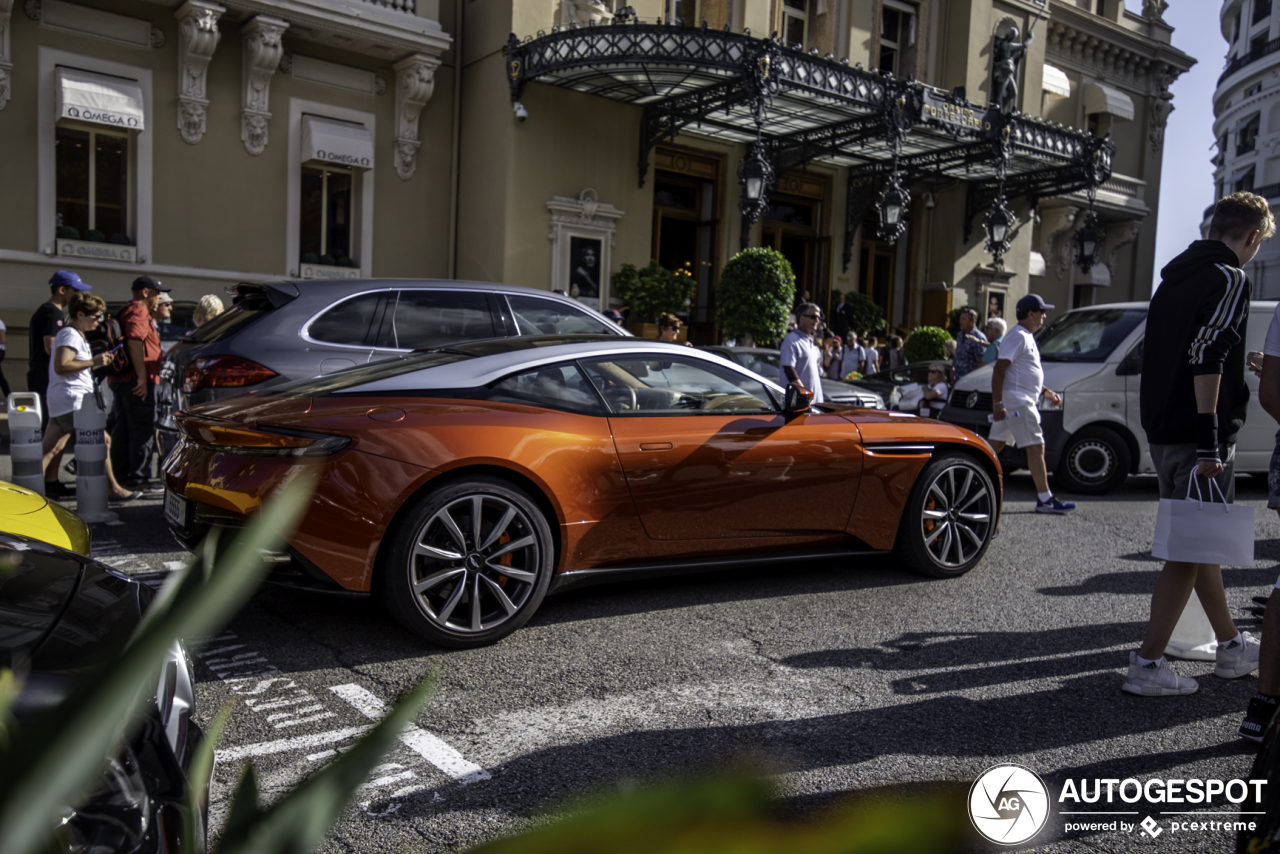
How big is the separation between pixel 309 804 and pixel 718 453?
14.9 ft

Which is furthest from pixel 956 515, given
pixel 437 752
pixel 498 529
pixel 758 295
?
pixel 758 295

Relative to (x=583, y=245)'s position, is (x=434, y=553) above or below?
below

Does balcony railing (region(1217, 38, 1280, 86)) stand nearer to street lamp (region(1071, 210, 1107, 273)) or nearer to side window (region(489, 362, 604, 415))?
street lamp (region(1071, 210, 1107, 273))

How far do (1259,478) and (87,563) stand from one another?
12.2 meters

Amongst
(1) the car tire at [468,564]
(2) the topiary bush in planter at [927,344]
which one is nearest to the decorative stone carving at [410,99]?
(2) the topiary bush in planter at [927,344]

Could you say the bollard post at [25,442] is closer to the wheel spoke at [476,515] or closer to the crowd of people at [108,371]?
the crowd of people at [108,371]

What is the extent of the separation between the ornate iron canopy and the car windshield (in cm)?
645

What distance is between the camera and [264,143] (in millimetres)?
15398

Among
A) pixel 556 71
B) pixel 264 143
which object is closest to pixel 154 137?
pixel 264 143

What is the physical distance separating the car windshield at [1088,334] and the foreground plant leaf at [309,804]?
10312mm

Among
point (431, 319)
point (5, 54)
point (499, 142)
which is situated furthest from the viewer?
point (499, 142)

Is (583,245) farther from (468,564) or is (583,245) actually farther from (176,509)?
(468,564)

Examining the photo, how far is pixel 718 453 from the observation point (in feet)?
16.1

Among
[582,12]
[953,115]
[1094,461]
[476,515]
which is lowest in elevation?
[1094,461]
